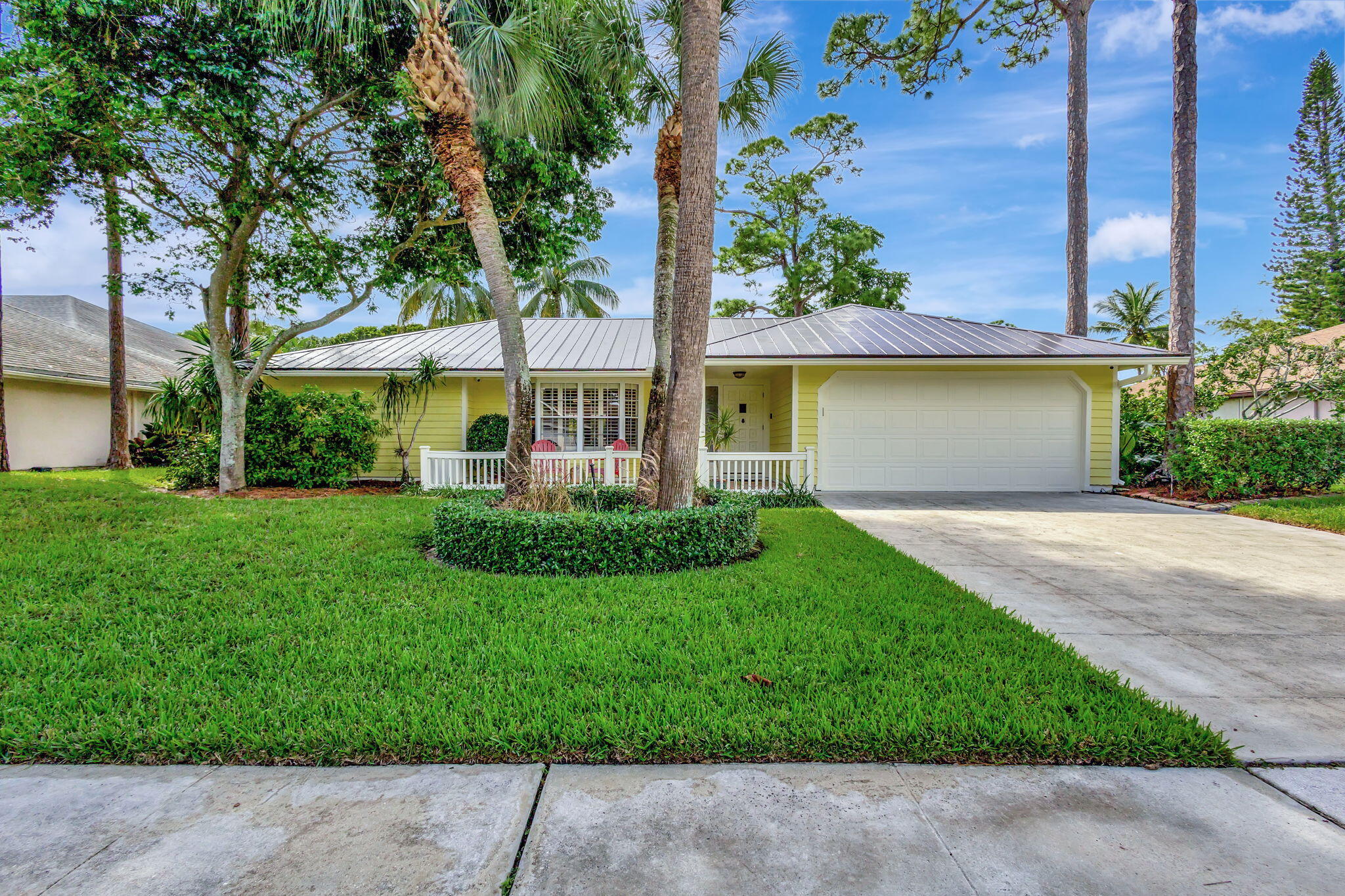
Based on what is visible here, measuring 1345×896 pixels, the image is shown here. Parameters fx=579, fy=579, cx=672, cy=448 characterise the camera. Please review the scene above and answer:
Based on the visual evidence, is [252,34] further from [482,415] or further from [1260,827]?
[1260,827]

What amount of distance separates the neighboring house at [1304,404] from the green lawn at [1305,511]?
5.21m

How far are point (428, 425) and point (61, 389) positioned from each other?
33.0 feet

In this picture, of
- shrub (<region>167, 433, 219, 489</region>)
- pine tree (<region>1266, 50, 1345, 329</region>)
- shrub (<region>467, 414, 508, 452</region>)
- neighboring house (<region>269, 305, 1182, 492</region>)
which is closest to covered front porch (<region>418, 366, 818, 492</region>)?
neighboring house (<region>269, 305, 1182, 492</region>)

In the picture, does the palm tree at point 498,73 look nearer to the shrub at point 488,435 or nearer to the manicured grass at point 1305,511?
the shrub at point 488,435

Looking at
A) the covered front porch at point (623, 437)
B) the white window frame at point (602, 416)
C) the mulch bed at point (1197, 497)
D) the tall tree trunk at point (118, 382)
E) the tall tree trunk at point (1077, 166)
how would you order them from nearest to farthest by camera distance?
the mulch bed at point (1197, 497) < the covered front porch at point (623, 437) < the white window frame at point (602, 416) < the tall tree trunk at point (118, 382) < the tall tree trunk at point (1077, 166)

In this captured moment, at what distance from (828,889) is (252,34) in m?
10.7

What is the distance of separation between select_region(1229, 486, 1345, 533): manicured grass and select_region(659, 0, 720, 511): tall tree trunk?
8.52 m

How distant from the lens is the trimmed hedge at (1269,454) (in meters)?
9.73

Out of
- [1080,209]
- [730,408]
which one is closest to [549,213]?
[730,408]

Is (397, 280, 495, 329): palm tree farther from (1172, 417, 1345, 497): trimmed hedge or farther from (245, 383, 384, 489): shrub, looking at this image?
(1172, 417, 1345, 497): trimmed hedge

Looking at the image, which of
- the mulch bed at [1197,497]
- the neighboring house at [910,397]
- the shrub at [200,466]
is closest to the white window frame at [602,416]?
the neighboring house at [910,397]

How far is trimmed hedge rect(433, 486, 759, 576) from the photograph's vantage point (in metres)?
5.09

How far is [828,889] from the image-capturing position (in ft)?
5.61

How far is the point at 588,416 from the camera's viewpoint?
12.6 m
